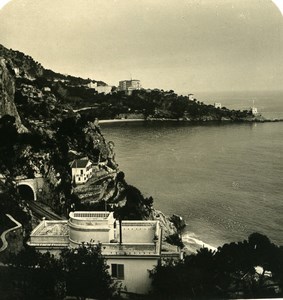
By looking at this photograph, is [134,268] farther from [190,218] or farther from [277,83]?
[190,218]

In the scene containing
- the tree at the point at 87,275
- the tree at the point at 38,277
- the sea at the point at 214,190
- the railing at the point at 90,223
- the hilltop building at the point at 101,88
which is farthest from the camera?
the sea at the point at 214,190

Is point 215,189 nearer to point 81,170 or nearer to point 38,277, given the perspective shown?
point 81,170

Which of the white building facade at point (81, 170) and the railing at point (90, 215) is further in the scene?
the white building facade at point (81, 170)

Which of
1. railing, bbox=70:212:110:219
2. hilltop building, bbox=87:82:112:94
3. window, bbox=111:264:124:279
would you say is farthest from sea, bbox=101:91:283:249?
window, bbox=111:264:124:279

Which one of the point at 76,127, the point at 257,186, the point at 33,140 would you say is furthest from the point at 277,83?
the point at 33,140

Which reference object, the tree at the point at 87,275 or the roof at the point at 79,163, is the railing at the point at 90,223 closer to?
the tree at the point at 87,275

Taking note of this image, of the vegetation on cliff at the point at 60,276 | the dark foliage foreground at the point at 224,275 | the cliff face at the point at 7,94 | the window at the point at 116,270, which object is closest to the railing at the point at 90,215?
the vegetation on cliff at the point at 60,276
